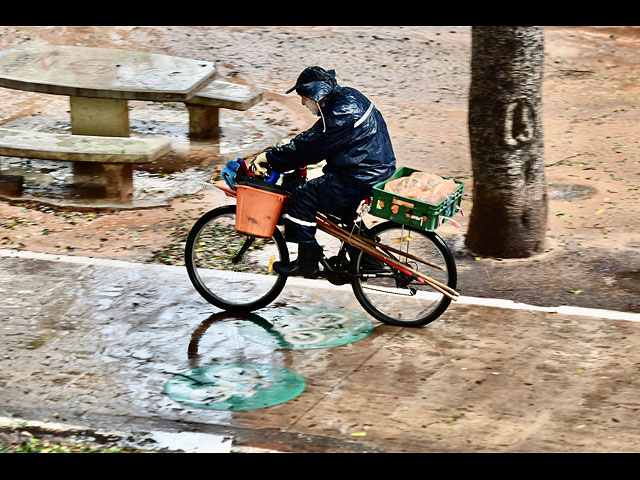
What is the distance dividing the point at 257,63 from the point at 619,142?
20.0ft

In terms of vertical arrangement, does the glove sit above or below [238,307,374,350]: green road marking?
above

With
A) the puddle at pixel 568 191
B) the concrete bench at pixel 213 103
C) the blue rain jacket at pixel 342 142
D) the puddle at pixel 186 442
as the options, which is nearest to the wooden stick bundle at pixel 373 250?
the blue rain jacket at pixel 342 142

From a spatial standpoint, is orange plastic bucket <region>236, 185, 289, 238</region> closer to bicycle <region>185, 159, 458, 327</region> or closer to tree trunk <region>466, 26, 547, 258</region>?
bicycle <region>185, 159, 458, 327</region>

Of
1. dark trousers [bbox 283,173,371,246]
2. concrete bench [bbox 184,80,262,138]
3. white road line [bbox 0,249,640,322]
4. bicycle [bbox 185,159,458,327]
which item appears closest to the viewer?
dark trousers [bbox 283,173,371,246]

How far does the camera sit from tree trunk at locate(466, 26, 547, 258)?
7.42 meters

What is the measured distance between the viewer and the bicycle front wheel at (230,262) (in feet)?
21.9

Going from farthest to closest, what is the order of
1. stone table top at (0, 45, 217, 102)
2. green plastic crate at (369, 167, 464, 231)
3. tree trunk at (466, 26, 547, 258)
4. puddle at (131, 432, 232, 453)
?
stone table top at (0, 45, 217, 102) → tree trunk at (466, 26, 547, 258) → green plastic crate at (369, 167, 464, 231) → puddle at (131, 432, 232, 453)

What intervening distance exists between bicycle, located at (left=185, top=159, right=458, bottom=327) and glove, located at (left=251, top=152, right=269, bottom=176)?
0.31 meters

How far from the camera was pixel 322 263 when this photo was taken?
655 cm

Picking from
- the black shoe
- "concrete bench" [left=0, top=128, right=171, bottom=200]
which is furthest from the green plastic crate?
"concrete bench" [left=0, top=128, right=171, bottom=200]

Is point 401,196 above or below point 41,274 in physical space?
above

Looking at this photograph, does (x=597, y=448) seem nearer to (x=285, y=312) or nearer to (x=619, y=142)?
(x=285, y=312)
